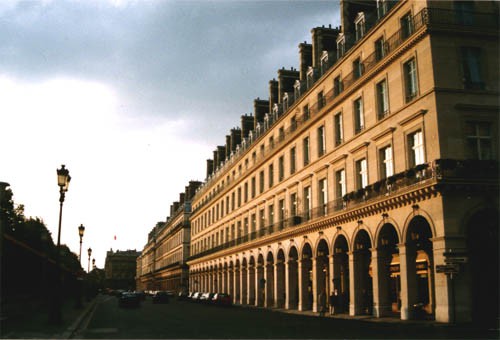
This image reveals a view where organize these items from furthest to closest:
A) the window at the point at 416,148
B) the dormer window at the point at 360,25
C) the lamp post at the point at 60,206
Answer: the dormer window at the point at 360,25
the window at the point at 416,148
the lamp post at the point at 60,206

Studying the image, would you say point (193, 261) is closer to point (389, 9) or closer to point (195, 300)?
point (195, 300)

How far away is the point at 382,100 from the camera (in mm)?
33438

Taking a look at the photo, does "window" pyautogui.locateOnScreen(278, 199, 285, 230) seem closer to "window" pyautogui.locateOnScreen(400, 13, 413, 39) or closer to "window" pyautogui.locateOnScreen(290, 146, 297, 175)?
"window" pyautogui.locateOnScreen(290, 146, 297, 175)

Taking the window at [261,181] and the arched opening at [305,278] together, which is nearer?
the arched opening at [305,278]

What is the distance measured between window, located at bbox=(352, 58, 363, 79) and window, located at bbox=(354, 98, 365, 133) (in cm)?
164

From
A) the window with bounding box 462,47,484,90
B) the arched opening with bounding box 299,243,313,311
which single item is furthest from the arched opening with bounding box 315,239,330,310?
the window with bounding box 462,47,484,90

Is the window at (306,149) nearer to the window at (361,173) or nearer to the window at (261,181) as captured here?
the window at (361,173)

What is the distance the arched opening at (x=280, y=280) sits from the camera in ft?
159

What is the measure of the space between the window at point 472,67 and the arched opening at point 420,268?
292 inches

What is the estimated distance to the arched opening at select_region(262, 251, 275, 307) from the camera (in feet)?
169

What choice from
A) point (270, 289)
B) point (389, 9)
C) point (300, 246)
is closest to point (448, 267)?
point (389, 9)

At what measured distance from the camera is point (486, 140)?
90.5 feet

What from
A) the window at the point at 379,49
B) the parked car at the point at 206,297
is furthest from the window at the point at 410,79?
the parked car at the point at 206,297

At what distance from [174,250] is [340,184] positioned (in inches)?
3459
